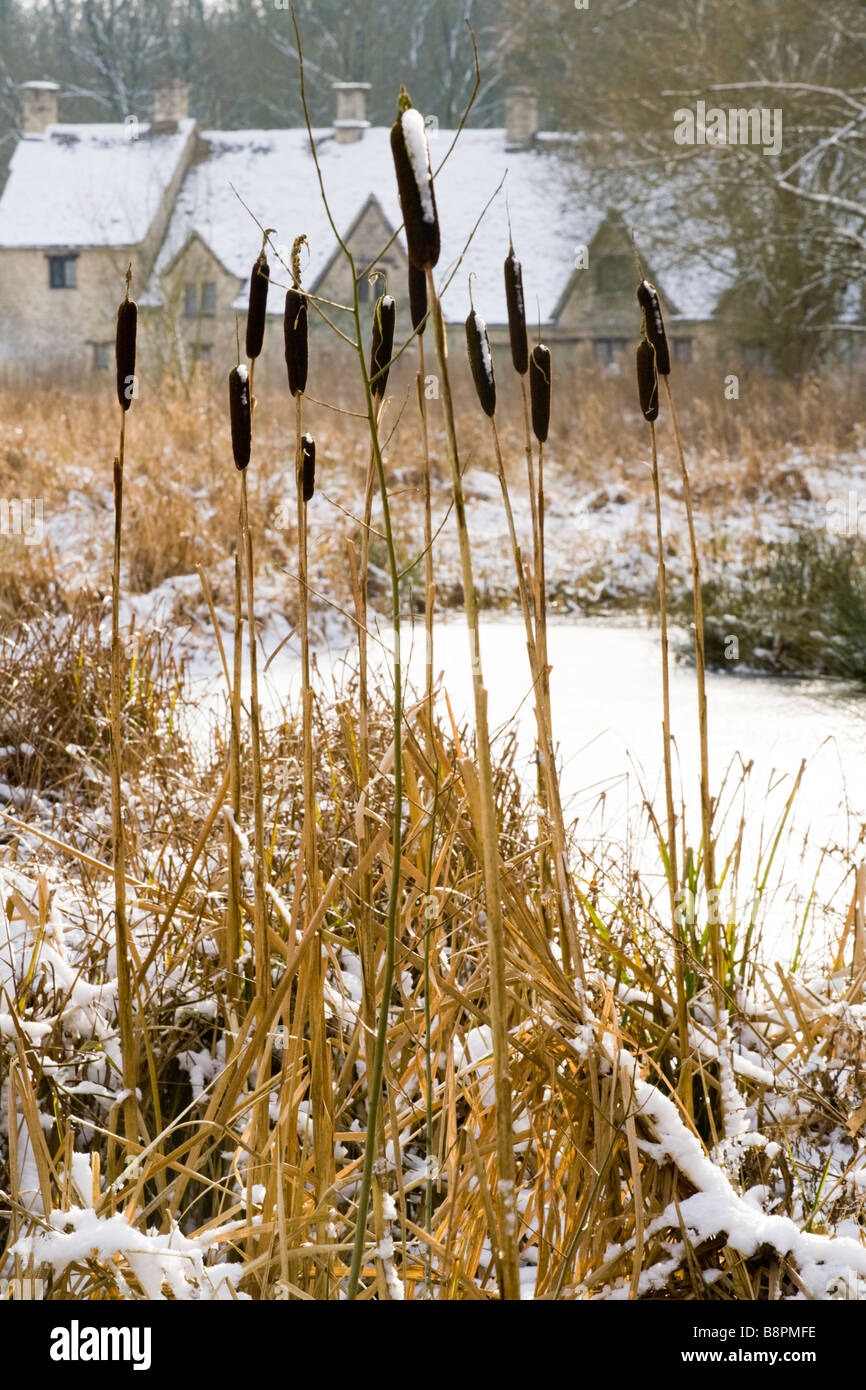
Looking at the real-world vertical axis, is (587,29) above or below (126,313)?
above

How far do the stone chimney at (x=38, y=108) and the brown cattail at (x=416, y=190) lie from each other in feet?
94.8

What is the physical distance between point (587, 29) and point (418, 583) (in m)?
16.7

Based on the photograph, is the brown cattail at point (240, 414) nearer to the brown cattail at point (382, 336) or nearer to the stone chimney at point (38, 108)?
the brown cattail at point (382, 336)

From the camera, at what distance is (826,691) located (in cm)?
482

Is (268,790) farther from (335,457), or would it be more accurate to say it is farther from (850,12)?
(850,12)

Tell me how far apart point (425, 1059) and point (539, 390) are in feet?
1.71

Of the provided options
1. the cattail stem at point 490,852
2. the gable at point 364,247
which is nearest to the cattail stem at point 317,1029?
the cattail stem at point 490,852

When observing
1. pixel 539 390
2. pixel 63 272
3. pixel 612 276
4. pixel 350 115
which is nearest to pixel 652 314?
pixel 539 390

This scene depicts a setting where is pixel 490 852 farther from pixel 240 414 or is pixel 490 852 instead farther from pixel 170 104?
pixel 170 104

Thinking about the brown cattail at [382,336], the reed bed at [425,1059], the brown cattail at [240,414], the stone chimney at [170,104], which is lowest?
the reed bed at [425,1059]

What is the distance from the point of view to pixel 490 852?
70cm

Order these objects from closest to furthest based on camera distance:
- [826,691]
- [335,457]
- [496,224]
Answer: [826,691]
[335,457]
[496,224]

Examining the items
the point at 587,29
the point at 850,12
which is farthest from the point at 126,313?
the point at 587,29

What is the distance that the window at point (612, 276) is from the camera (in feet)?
75.3
